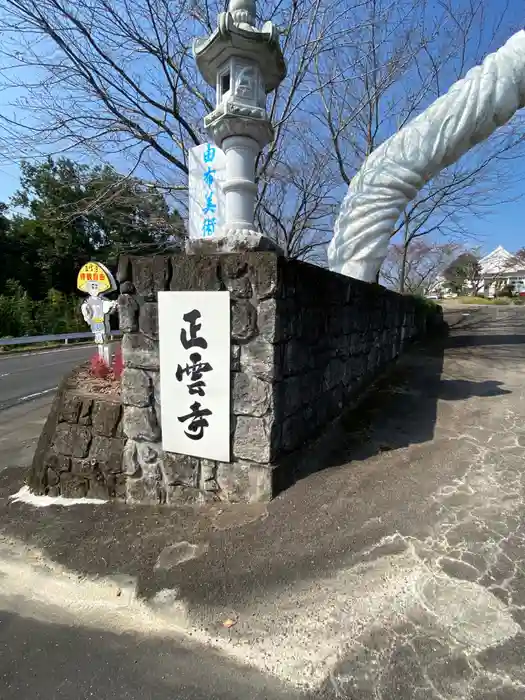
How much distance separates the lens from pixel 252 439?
265 cm

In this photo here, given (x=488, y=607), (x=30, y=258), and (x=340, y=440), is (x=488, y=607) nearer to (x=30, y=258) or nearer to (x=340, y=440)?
(x=340, y=440)

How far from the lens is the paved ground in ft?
5.24

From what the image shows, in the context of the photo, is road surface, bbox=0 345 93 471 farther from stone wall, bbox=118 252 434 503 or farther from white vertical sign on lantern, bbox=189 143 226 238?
white vertical sign on lantern, bbox=189 143 226 238

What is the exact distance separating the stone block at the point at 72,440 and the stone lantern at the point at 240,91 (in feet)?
7.40

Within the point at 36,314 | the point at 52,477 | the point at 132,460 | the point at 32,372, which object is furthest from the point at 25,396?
the point at 36,314

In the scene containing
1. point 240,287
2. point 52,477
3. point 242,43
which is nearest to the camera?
point 240,287

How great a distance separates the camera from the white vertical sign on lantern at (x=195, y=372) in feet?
8.70

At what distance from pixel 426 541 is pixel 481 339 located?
8724mm

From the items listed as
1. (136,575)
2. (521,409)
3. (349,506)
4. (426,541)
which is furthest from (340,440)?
(521,409)

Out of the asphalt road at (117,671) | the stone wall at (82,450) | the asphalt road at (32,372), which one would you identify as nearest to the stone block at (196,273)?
the stone wall at (82,450)

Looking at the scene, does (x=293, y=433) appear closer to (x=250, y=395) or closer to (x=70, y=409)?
(x=250, y=395)

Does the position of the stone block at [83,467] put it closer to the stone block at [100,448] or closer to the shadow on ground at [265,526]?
the stone block at [100,448]

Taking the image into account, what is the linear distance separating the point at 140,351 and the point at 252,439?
1185mm

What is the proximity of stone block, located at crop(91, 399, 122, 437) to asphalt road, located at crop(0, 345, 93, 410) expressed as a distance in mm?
5545
